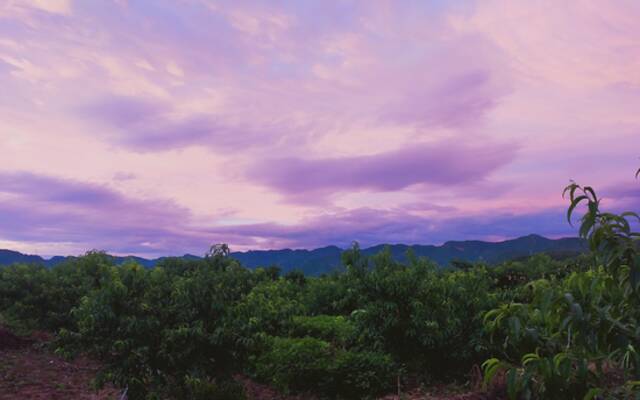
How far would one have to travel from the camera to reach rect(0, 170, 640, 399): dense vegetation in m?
2.96

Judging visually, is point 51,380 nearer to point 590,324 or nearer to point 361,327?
point 361,327

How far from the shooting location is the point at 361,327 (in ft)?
38.4

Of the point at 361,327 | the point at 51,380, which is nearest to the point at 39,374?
the point at 51,380

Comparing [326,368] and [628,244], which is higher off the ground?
[628,244]

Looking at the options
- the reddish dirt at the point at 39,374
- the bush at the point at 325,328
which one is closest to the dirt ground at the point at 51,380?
the reddish dirt at the point at 39,374

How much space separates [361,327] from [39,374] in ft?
25.9

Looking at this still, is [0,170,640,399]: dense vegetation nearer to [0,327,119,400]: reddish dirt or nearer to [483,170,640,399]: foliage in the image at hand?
[483,170,640,399]: foliage

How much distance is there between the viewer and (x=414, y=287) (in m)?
11.5

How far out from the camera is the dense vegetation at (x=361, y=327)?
296 cm

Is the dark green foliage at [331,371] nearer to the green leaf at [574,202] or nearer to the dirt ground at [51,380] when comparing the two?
the dirt ground at [51,380]

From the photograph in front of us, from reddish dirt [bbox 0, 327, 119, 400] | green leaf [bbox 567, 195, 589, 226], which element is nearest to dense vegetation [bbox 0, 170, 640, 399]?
green leaf [bbox 567, 195, 589, 226]

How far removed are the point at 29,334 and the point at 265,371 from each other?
1023cm

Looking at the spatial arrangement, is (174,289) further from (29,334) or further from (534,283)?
(29,334)

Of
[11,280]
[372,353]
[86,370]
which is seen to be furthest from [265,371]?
[11,280]
